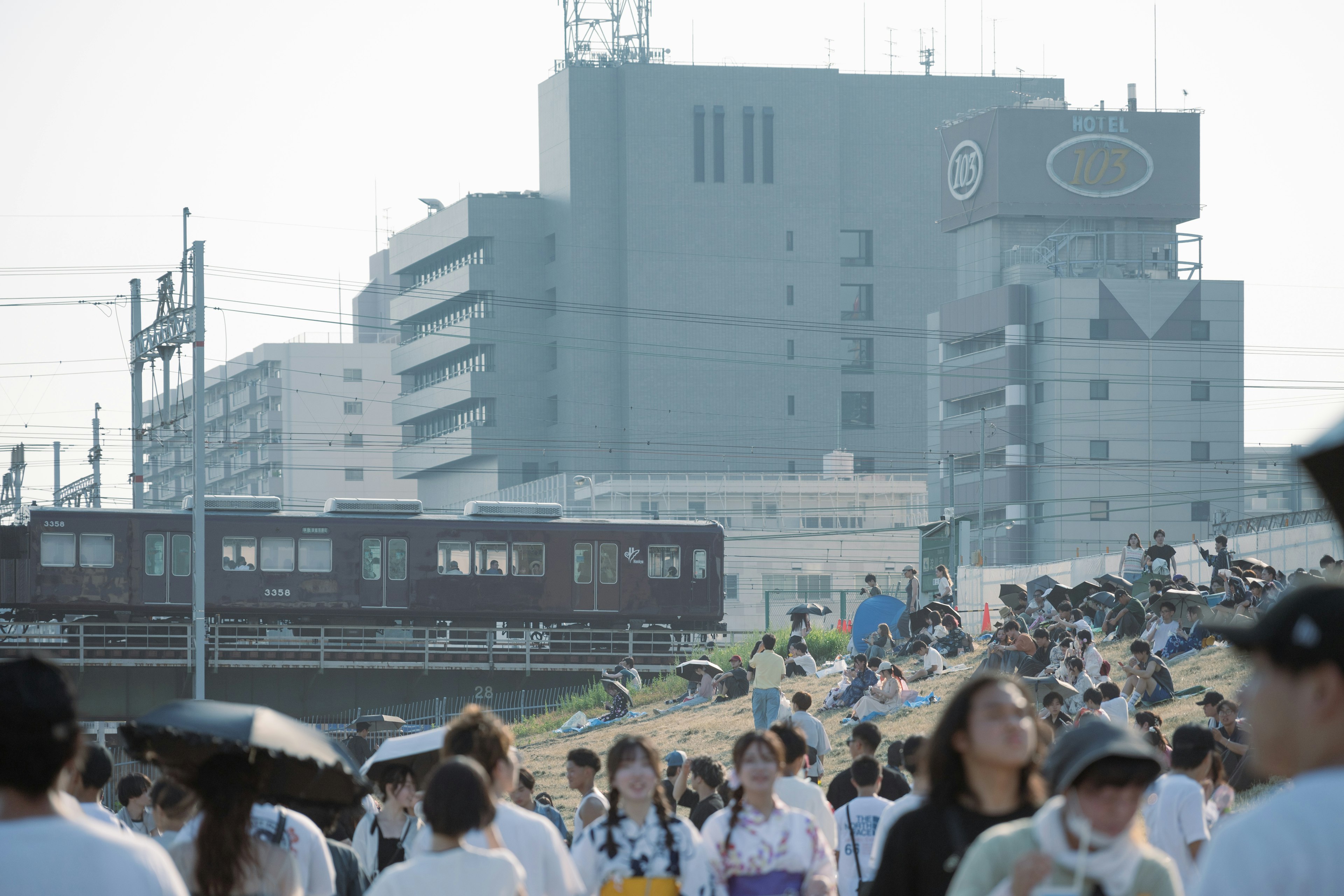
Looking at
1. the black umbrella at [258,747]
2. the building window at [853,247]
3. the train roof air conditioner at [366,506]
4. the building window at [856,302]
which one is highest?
the building window at [853,247]

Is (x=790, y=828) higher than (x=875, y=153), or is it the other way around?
(x=875, y=153)

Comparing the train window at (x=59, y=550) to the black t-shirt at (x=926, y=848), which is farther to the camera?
the train window at (x=59, y=550)

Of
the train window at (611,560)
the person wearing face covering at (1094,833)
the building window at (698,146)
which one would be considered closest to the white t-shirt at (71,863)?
the person wearing face covering at (1094,833)

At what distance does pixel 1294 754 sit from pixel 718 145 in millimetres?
101142

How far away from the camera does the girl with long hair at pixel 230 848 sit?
191 inches

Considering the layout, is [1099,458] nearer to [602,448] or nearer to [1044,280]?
[1044,280]

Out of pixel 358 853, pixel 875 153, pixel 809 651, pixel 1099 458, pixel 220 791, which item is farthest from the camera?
pixel 875 153

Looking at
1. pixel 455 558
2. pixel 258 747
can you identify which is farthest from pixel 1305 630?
pixel 455 558

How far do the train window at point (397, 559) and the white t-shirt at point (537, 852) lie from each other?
32860 mm

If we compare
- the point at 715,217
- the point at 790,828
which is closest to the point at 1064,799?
the point at 790,828

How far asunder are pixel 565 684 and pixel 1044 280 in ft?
206

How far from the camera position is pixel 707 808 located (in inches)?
374

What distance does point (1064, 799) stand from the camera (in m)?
4.02

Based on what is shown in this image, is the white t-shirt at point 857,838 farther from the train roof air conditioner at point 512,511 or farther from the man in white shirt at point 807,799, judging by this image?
the train roof air conditioner at point 512,511
